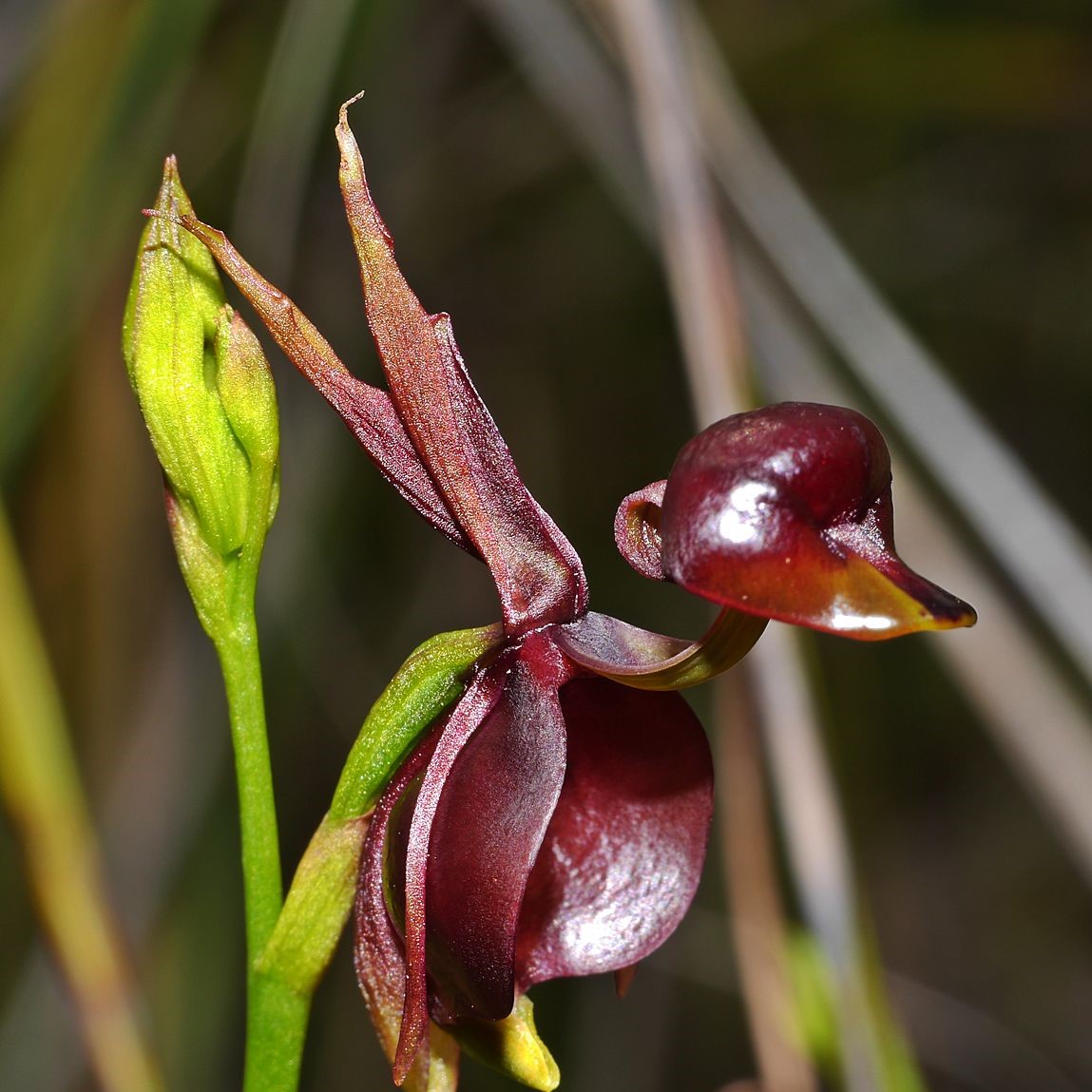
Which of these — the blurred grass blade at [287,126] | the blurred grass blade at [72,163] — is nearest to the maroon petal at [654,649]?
the blurred grass blade at [72,163]

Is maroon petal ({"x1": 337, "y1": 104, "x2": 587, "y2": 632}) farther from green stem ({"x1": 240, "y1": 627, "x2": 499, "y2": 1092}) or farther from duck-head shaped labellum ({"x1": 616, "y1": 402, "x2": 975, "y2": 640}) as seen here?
duck-head shaped labellum ({"x1": 616, "y1": 402, "x2": 975, "y2": 640})

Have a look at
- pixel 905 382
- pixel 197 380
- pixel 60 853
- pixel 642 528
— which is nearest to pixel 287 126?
pixel 905 382

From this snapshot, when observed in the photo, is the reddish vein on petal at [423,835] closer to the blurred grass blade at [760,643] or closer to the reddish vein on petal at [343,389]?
the reddish vein on petal at [343,389]

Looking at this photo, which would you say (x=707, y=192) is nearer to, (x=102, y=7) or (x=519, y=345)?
(x=102, y=7)

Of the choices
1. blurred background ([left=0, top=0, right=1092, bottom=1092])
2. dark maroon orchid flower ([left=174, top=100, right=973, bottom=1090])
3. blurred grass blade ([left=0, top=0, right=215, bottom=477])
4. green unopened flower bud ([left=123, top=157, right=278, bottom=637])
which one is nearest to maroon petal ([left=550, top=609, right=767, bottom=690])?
dark maroon orchid flower ([left=174, top=100, right=973, bottom=1090])

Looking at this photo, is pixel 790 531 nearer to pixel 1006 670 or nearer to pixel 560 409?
pixel 1006 670

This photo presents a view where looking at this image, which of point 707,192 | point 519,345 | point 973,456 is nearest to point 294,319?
point 707,192
